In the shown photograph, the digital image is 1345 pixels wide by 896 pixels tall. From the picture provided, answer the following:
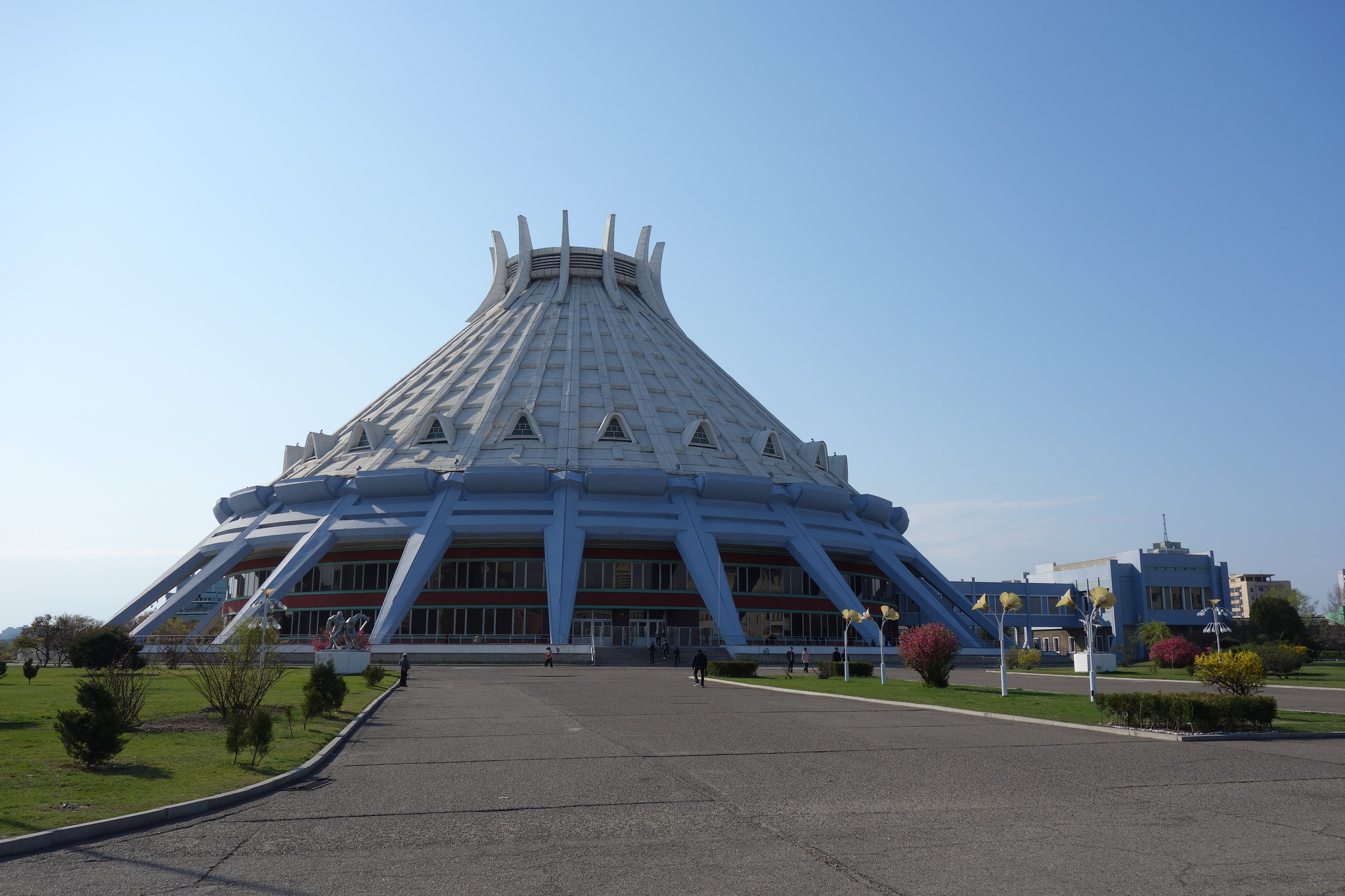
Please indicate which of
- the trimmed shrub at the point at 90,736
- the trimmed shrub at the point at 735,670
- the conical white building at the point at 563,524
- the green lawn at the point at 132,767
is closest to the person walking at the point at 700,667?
the trimmed shrub at the point at 735,670

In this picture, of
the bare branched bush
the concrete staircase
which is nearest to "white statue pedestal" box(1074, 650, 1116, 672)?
the concrete staircase

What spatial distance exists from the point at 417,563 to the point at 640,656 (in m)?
13.4

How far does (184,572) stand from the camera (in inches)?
2392

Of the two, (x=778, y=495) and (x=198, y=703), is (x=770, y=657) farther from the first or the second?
(x=198, y=703)

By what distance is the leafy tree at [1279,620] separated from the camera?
2499 inches

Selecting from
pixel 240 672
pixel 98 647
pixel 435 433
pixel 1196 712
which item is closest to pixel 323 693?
pixel 240 672

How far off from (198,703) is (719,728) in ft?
47.5

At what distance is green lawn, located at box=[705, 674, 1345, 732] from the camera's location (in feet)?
67.6

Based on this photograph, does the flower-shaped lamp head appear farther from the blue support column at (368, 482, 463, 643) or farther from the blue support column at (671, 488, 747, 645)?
the blue support column at (368, 482, 463, 643)

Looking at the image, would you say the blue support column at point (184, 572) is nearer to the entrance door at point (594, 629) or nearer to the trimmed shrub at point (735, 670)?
the entrance door at point (594, 629)

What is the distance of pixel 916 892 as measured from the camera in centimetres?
789

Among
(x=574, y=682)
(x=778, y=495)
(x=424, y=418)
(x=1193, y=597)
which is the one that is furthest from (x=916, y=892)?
(x=1193, y=597)

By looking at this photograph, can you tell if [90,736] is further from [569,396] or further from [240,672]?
[569,396]

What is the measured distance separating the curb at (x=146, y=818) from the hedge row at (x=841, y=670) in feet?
88.7
